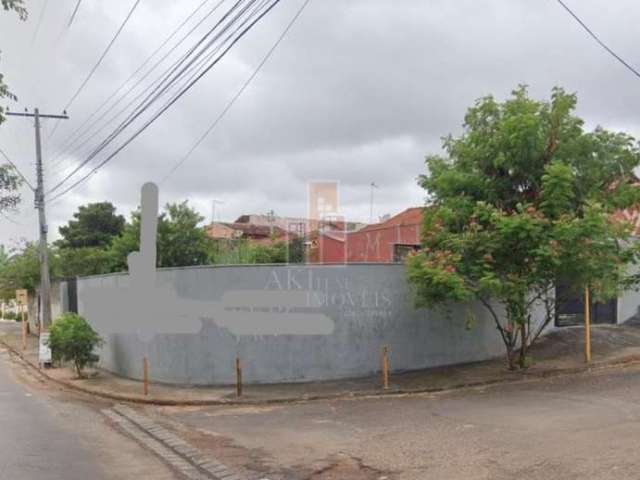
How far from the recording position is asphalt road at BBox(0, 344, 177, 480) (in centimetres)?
745

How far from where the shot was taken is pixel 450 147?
47.3 ft

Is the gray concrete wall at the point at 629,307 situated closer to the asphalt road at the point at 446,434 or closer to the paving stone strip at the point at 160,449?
the asphalt road at the point at 446,434

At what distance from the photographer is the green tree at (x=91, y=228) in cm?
4247

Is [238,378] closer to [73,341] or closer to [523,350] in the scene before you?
[73,341]

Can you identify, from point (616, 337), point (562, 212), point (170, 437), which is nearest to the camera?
point (170, 437)

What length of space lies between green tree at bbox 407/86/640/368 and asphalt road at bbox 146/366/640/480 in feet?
6.59

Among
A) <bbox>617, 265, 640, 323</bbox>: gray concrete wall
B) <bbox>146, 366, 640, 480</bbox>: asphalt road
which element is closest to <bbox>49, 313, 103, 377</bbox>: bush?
<bbox>146, 366, 640, 480</bbox>: asphalt road

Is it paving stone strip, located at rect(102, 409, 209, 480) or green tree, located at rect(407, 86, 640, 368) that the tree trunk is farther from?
paving stone strip, located at rect(102, 409, 209, 480)

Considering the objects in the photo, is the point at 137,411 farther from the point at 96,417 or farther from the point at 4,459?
the point at 4,459

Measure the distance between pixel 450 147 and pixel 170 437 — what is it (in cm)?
852

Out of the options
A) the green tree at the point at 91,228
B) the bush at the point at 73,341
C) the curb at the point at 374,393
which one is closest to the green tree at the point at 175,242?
the bush at the point at 73,341

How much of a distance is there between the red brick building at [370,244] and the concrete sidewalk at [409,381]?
5.21m

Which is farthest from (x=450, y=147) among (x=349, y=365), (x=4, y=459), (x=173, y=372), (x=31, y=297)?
(x=31, y=297)

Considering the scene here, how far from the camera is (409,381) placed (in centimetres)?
1352
